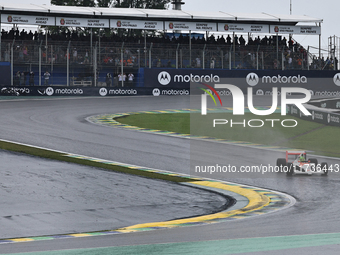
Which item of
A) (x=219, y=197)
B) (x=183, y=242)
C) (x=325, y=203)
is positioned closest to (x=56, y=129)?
(x=219, y=197)

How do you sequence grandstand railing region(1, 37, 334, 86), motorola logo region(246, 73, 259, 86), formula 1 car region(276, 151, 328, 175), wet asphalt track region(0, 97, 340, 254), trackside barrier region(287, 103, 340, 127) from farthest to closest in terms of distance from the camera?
motorola logo region(246, 73, 259, 86), grandstand railing region(1, 37, 334, 86), trackside barrier region(287, 103, 340, 127), formula 1 car region(276, 151, 328, 175), wet asphalt track region(0, 97, 340, 254)

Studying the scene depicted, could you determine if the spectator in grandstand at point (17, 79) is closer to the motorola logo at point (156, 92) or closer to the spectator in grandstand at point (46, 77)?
the spectator in grandstand at point (46, 77)

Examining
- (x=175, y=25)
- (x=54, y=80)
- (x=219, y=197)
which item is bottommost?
(x=219, y=197)

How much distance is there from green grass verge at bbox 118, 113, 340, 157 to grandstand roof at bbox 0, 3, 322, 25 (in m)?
13.4

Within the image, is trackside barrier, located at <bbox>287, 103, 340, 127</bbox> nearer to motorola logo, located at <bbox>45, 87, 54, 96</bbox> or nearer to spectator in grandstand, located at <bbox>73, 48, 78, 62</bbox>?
spectator in grandstand, located at <bbox>73, 48, 78, 62</bbox>

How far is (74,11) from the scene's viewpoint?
119ft

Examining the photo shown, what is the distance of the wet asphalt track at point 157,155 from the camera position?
6988 millimetres

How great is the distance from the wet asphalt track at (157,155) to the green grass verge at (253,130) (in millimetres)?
1955

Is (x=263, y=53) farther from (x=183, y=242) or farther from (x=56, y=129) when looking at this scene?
(x=183, y=242)

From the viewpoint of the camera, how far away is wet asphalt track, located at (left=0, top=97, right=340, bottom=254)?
6.99 metres

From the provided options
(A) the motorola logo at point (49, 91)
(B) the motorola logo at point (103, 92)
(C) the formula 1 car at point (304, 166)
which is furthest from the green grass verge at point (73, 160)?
(B) the motorola logo at point (103, 92)

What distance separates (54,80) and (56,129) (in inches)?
532

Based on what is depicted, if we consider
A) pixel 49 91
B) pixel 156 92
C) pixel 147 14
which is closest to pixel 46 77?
pixel 49 91

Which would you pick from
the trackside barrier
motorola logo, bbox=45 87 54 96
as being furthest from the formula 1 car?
motorola logo, bbox=45 87 54 96
